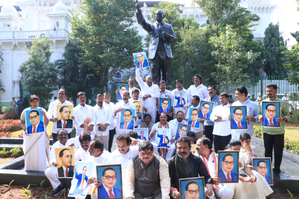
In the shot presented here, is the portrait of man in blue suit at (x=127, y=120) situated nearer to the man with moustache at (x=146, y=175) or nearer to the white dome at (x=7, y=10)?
the man with moustache at (x=146, y=175)

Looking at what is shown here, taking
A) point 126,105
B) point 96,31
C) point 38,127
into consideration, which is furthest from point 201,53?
point 38,127

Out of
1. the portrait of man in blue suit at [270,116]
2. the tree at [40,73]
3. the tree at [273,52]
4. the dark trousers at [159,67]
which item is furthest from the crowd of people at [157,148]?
the tree at [273,52]

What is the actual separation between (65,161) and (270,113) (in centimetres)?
425

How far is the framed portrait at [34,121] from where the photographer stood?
549cm

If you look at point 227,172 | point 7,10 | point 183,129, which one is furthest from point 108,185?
point 7,10

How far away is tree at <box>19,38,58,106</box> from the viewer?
76.7ft

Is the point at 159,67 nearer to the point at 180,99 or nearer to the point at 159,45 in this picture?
the point at 159,45

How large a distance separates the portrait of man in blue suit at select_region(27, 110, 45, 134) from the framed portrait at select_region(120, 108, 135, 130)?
74.9 inches

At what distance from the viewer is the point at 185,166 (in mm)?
3824

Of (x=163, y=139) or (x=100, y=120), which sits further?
(x=100, y=120)

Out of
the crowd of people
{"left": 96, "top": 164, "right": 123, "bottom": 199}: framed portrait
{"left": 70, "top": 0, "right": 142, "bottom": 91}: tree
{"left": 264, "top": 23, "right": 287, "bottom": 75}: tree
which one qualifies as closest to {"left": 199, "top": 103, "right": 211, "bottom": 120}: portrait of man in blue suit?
the crowd of people

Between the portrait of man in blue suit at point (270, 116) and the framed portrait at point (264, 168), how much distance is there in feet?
2.92

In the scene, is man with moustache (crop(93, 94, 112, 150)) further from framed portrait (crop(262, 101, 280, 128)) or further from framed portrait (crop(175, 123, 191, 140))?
framed portrait (crop(262, 101, 280, 128))

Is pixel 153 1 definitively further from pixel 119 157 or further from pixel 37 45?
pixel 119 157
